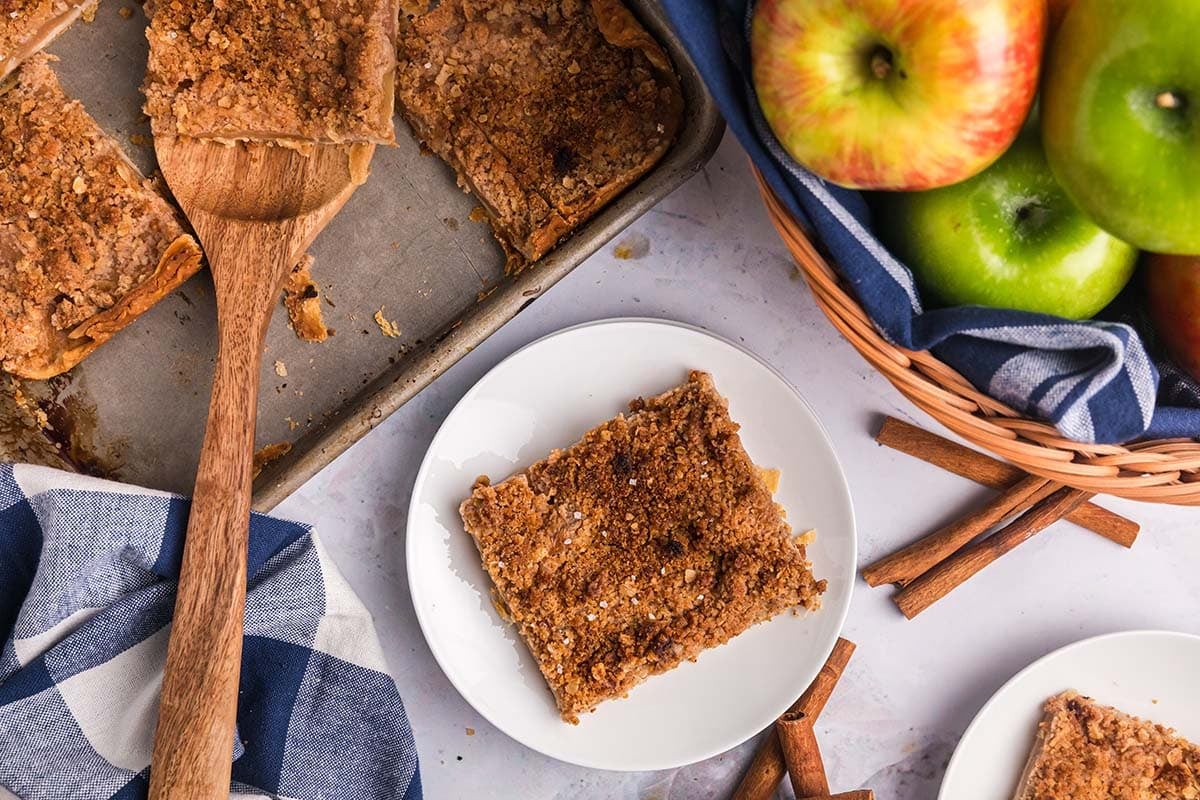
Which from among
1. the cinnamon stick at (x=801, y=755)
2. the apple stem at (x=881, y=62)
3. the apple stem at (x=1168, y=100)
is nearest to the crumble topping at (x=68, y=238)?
the apple stem at (x=881, y=62)

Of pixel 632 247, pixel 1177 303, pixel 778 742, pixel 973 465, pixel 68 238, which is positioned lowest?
pixel 778 742

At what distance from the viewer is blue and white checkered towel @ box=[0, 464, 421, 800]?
137 centimetres

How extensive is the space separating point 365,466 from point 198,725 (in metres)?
0.40

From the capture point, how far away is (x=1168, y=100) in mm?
935

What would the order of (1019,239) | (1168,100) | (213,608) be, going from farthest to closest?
1. (213,608)
2. (1019,239)
3. (1168,100)

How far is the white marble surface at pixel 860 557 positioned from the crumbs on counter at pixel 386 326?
90 mm

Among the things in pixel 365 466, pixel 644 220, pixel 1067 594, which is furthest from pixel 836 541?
pixel 365 466

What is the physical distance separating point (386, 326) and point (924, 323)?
2.40 ft

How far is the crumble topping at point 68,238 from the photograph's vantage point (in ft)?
4.67

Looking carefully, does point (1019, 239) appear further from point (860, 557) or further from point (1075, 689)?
point (1075, 689)

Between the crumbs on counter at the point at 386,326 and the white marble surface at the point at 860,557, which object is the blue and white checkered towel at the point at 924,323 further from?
the crumbs on counter at the point at 386,326

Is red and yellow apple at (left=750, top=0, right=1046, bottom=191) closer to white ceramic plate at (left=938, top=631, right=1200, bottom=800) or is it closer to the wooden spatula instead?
the wooden spatula

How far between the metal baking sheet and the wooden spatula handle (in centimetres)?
10

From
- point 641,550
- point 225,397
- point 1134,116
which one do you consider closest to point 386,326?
point 225,397
